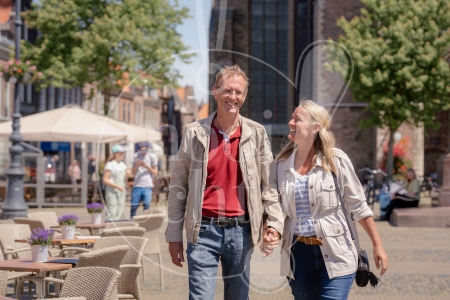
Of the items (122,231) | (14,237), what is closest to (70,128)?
(14,237)

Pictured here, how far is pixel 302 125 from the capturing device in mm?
4652

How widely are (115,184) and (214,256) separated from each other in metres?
8.59

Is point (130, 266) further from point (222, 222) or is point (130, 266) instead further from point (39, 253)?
point (222, 222)

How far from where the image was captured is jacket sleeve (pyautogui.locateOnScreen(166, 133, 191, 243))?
16.0 feet

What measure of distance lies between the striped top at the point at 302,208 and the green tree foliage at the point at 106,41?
85.4 ft

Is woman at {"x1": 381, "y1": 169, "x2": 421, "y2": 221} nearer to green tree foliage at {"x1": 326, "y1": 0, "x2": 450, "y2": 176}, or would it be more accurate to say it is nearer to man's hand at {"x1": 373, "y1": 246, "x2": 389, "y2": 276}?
green tree foliage at {"x1": 326, "y1": 0, "x2": 450, "y2": 176}

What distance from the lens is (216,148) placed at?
489 cm

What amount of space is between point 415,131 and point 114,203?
88.2ft

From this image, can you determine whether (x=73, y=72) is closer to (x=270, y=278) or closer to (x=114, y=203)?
(x=114, y=203)

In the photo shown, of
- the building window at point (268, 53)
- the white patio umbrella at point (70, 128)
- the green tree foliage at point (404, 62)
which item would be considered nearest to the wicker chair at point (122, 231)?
the white patio umbrella at point (70, 128)

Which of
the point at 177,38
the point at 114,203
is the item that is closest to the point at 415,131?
the point at 177,38

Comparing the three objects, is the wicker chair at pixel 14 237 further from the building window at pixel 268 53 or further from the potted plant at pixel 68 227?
the building window at pixel 268 53

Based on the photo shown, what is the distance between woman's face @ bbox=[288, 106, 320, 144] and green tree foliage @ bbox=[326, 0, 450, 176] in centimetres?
2721

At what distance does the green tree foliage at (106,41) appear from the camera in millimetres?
30922
